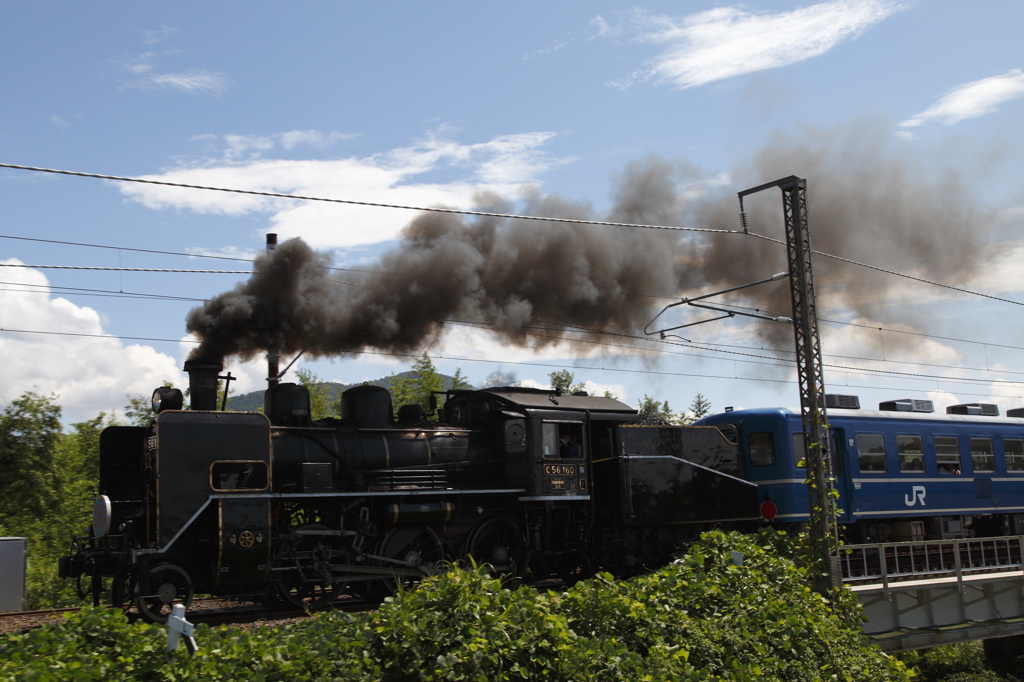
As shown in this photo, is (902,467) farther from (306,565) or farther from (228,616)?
(228,616)

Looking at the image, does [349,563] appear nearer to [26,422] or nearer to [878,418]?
[878,418]

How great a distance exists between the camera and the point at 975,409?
1886 cm

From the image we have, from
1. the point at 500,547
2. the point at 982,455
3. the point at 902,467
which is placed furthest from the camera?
the point at 982,455

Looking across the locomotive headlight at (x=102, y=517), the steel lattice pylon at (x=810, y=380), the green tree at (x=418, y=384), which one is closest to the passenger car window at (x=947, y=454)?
the steel lattice pylon at (x=810, y=380)

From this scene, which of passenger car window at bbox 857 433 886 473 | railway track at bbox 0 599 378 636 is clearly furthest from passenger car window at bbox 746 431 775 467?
railway track at bbox 0 599 378 636

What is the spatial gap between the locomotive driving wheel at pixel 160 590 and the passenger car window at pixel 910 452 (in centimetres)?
1333

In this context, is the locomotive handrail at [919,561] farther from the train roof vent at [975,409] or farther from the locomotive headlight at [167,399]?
the locomotive headlight at [167,399]

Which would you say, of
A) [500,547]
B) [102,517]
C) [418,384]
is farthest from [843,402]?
[418,384]

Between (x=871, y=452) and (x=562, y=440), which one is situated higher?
(x=562, y=440)

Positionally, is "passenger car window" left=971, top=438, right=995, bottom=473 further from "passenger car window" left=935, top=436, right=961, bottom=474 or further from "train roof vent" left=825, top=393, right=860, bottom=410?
"train roof vent" left=825, top=393, right=860, bottom=410

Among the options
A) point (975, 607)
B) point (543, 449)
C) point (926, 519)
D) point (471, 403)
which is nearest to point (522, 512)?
point (543, 449)

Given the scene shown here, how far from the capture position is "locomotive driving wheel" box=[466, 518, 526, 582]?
1229cm

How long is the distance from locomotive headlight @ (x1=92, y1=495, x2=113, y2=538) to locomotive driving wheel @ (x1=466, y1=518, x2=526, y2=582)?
4.80m

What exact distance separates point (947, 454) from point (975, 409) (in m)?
2.24
